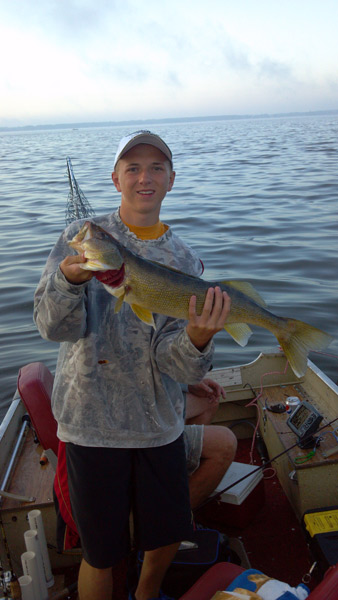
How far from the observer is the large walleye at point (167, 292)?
250cm

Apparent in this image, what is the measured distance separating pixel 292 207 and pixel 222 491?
16508mm

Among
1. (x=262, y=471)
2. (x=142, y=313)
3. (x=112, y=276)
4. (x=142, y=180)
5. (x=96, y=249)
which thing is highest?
(x=142, y=180)

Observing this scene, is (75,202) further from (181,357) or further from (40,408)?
(181,357)

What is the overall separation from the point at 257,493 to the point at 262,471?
0.17 meters

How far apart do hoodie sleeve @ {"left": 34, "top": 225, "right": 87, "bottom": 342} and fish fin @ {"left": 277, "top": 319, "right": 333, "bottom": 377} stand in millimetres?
1137

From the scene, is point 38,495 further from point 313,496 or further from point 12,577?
point 313,496

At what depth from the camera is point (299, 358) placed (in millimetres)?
3180

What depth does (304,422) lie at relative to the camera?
4508 mm

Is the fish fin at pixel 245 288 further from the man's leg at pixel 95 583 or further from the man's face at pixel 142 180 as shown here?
the man's leg at pixel 95 583

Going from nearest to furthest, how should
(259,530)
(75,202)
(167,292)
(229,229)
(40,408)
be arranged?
(167,292) → (40,408) → (259,530) → (75,202) → (229,229)

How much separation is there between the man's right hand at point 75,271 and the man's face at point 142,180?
2.26 feet

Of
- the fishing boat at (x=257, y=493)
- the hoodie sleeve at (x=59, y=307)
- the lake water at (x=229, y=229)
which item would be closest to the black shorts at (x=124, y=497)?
the fishing boat at (x=257, y=493)

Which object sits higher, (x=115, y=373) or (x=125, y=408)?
(x=115, y=373)

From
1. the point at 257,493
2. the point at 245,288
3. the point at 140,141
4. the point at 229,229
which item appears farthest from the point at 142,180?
the point at 229,229
